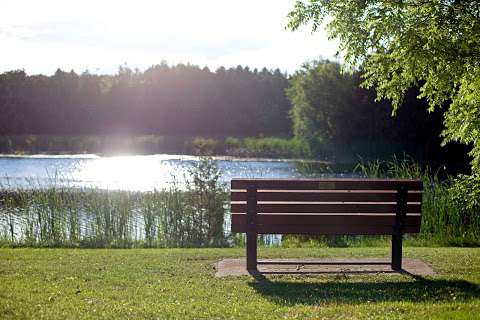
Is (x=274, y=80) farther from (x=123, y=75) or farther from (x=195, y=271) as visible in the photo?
(x=195, y=271)

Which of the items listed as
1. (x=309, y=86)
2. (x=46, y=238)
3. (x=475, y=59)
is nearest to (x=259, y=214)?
(x=475, y=59)

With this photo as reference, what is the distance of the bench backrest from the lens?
731cm

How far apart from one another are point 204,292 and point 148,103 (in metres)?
58.8

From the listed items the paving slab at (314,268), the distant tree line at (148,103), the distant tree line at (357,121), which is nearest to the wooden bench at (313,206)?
the paving slab at (314,268)

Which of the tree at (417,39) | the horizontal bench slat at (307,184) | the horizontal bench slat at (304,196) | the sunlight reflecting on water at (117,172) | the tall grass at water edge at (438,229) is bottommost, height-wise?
the sunlight reflecting on water at (117,172)

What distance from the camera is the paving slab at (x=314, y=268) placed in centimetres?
750

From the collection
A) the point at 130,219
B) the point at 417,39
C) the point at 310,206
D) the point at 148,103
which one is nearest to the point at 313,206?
the point at 310,206

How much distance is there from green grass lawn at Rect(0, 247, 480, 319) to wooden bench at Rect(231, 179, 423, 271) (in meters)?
0.54

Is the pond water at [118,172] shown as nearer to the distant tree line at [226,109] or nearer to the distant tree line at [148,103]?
the distant tree line at [226,109]

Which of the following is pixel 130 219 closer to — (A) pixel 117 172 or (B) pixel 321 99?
(A) pixel 117 172

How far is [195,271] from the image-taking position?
7.57 metres

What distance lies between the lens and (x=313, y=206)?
24.1 ft

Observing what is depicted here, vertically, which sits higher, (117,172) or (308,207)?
(308,207)

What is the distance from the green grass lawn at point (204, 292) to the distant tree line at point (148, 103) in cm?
5213
